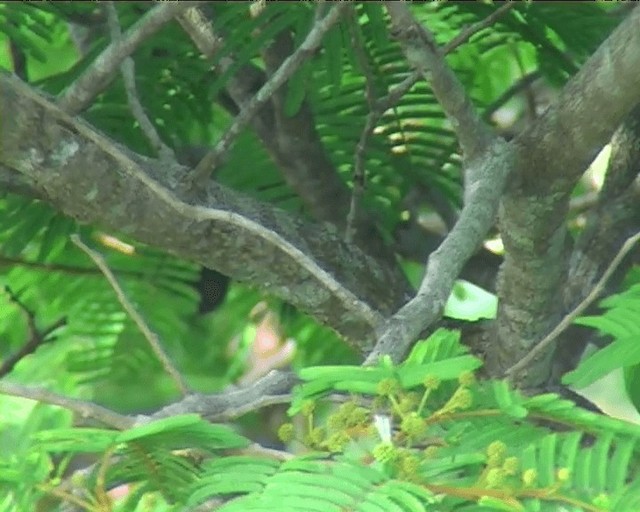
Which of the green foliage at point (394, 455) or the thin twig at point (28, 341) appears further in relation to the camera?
the thin twig at point (28, 341)

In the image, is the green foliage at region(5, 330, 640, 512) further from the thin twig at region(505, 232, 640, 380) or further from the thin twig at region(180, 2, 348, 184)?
the thin twig at region(180, 2, 348, 184)

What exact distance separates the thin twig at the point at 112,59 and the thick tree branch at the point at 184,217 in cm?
2

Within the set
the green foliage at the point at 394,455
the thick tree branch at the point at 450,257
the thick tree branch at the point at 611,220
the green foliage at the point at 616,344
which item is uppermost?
the thick tree branch at the point at 611,220

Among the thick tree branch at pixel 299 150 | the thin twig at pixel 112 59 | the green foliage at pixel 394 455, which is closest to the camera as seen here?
the green foliage at pixel 394 455

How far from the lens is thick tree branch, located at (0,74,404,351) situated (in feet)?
1.93

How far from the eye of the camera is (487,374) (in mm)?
762

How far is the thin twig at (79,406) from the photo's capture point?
1.49ft

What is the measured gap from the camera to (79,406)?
0.46 m

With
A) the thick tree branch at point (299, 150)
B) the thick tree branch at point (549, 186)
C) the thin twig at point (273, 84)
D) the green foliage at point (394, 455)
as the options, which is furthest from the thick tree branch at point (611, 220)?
the green foliage at point (394, 455)

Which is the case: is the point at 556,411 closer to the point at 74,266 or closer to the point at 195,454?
the point at 195,454

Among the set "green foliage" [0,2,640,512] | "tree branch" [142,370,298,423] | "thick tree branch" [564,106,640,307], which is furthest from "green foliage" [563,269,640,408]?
"thick tree branch" [564,106,640,307]

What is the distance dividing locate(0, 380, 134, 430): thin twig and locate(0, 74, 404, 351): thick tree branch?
0.14m

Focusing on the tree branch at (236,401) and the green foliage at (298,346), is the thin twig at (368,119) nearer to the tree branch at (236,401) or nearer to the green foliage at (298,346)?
the green foliage at (298,346)

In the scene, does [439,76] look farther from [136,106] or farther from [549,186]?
[136,106]
